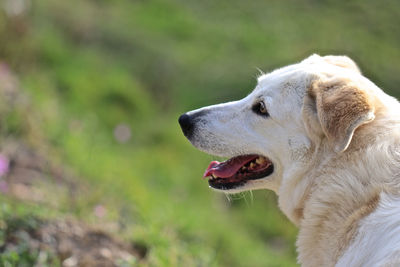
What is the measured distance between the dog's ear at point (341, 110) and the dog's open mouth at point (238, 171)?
539 millimetres

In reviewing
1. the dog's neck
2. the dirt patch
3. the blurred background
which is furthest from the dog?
the dirt patch

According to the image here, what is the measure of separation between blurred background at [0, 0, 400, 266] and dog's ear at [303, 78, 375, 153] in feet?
4.81

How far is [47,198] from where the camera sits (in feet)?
19.1

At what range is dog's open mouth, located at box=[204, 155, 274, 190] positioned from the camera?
150 inches

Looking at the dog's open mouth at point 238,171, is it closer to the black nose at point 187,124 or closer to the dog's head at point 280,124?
the dog's head at point 280,124

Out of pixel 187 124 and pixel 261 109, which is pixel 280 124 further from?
pixel 187 124

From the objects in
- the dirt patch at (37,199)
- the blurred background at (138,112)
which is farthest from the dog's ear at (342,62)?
the dirt patch at (37,199)

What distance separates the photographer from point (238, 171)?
3904 mm

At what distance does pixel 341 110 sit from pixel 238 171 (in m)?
→ 0.93

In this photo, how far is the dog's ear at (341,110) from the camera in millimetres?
3201

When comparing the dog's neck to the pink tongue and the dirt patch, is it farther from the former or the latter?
the dirt patch

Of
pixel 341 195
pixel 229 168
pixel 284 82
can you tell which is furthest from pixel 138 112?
pixel 341 195

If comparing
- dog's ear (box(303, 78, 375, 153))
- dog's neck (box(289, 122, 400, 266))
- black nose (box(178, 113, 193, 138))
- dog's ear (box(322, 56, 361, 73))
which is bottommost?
dog's neck (box(289, 122, 400, 266))

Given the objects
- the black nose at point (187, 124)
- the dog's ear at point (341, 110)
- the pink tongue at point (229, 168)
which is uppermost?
the black nose at point (187, 124)
